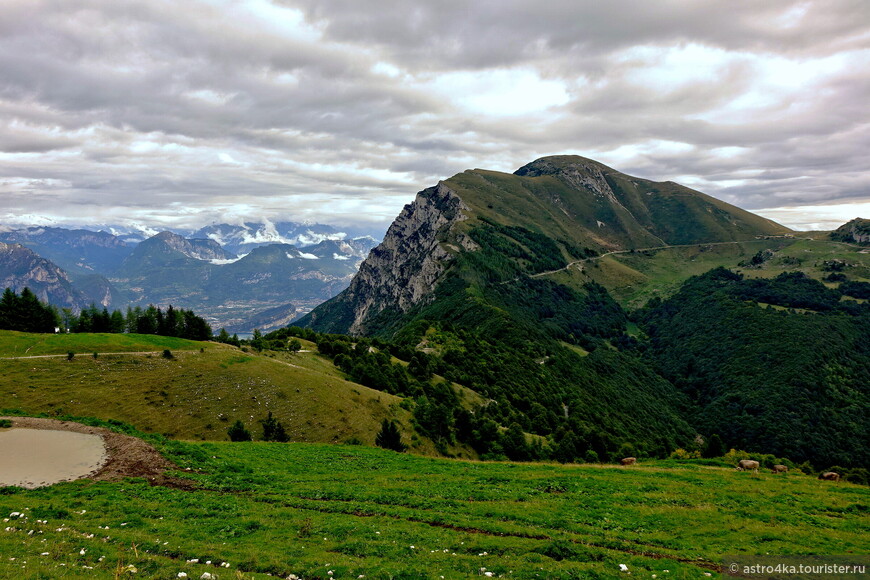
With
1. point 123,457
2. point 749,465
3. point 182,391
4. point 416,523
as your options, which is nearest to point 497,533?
point 416,523

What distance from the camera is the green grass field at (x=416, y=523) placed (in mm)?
16672

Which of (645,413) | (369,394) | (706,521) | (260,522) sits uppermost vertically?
(260,522)

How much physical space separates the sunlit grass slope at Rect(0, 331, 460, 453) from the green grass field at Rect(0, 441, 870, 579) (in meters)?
21.0

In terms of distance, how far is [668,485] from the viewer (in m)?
32.4

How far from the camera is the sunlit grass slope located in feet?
169

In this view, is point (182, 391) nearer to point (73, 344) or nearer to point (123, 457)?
point (73, 344)

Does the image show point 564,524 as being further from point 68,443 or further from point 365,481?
point 68,443

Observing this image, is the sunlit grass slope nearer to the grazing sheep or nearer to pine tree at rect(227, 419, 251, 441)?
pine tree at rect(227, 419, 251, 441)

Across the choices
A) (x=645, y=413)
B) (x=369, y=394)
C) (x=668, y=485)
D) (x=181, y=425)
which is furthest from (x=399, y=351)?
(x=645, y=413)

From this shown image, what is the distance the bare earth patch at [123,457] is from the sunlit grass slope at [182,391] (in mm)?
11374

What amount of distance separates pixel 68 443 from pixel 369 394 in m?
45.0

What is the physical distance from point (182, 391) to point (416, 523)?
50.6m

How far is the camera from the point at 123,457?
32406mm

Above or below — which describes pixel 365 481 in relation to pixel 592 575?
below
